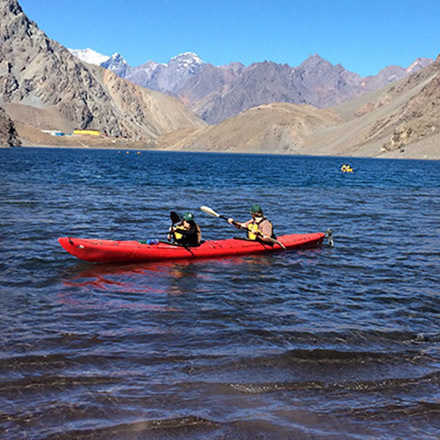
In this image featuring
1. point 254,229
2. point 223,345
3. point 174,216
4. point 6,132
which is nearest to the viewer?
point 223,345

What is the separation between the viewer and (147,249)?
12789 millimetres

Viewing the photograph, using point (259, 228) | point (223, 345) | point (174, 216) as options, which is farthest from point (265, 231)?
point (223, 345)

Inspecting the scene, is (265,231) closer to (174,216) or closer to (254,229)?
(254,229)

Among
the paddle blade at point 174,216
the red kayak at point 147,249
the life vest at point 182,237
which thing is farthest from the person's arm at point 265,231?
the paddle blade at point 174,216

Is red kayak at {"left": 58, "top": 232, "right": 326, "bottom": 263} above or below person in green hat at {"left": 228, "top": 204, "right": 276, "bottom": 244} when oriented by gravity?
below

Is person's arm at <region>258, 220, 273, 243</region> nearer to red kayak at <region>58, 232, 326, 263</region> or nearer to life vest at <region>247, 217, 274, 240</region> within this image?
life vest at <region>247, 217, 274, 240</region>

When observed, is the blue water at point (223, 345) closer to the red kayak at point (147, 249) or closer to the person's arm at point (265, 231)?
the red kayak at point (147, 249)

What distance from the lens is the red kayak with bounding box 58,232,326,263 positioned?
12.2 meters

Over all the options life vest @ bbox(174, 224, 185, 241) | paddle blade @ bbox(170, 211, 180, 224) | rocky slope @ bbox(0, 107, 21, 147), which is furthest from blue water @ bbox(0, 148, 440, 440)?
rocky slope @ bbox(0, 107, 21, 147)

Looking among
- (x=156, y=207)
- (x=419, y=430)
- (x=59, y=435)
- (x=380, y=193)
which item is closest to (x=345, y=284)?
(x=419, y=430)

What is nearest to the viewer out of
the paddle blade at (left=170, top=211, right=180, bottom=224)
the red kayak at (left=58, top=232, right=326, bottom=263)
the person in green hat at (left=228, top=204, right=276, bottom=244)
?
the red kayak at (left=58, top=232, right=326, bottom=263)

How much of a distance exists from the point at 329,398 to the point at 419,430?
3.45 ft

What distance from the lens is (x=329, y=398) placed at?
6.16 m

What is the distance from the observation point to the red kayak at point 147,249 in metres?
12.2
